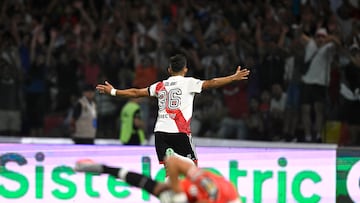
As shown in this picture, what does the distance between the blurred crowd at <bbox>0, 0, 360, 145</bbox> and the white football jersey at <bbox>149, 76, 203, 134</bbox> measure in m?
6.47

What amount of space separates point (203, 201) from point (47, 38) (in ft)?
45.6

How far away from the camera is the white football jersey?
41.1 feet

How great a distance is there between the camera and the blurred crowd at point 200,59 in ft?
62.0

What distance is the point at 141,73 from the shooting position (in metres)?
20.6

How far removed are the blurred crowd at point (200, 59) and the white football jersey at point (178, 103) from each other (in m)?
6.47

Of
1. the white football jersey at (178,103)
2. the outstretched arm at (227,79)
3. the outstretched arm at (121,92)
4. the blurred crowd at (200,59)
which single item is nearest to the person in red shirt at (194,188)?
the outstretched arm at (227,79)

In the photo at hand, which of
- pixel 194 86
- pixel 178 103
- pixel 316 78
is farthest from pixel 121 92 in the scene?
pixel 316 78

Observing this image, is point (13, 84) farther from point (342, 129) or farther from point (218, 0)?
point (342, 129)

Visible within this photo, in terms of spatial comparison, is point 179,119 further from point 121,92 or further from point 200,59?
point 200,59

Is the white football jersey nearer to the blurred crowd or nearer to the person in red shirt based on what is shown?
the person in red shirt

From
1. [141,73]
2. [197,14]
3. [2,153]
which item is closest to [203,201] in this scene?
[2,153]

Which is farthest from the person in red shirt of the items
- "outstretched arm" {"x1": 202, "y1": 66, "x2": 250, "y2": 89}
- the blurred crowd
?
the blurred crowd

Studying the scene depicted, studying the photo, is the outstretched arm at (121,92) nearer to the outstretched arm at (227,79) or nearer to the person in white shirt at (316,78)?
the outstretched arm at (227,79)

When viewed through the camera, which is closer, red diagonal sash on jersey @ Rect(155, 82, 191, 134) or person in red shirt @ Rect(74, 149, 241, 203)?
person in red shirt @ Rect(74, 149, 241, 203)
